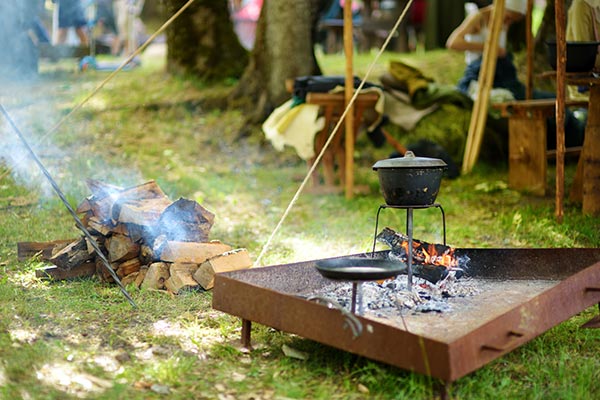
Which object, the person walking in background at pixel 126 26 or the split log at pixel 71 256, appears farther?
the person walking in background at pixel 126 26

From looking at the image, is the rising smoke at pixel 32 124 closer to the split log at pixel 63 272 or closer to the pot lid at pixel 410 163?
the split log at pixel 63 272

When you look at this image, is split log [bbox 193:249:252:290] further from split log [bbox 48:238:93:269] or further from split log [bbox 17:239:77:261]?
split log [bbox 17:239:77:261]

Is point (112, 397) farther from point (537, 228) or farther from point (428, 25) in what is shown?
point (428, 25)

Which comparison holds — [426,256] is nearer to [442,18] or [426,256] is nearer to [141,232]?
[141,232]

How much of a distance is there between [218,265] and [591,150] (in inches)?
124

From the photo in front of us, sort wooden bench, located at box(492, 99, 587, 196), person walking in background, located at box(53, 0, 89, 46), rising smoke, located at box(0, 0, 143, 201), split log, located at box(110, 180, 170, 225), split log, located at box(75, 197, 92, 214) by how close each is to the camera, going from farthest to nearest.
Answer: person walking in background, located at box(53, 0, 89, 46) < rising smoke, located at box(0, 0, 143, 201) < wooden bench, located at box(492, 99, 587, 196) < split log, located at box(75, 197, 92, 214) < split log, located at box(110, 180, 170, 225)

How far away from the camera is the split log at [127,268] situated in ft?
16.6

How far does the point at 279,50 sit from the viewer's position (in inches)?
365

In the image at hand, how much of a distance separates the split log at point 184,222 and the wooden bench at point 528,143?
356 cm

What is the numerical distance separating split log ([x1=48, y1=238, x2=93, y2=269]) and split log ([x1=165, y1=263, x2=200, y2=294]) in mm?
562

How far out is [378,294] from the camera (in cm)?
414

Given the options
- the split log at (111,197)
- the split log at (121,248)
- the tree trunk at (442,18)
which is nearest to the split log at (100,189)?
the split log at (111,197)

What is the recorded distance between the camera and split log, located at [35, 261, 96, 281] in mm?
4973

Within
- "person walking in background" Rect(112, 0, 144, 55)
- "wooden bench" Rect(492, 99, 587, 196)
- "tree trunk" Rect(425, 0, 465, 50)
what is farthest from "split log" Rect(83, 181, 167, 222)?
"person walking in background" Rect(112, 0, 144, 55)
